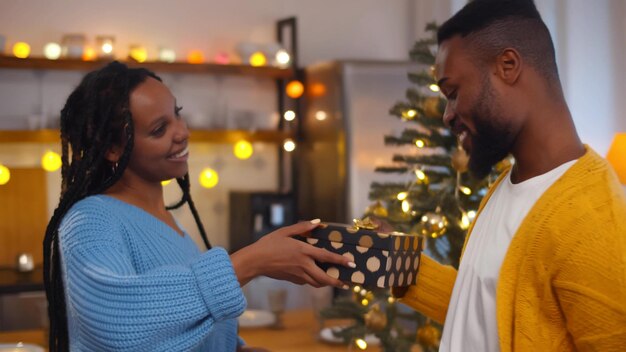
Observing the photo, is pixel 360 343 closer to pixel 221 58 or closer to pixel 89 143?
pixel 89 143

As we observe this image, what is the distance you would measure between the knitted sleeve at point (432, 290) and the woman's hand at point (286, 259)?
0.21 m

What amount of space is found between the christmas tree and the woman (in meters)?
1.11

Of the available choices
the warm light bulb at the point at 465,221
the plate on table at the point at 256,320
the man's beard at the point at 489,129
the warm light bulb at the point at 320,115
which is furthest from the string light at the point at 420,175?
the warm light bulb at the point at 320,115

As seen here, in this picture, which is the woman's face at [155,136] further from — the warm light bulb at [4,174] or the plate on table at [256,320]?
the warm light bulb at [4,174]

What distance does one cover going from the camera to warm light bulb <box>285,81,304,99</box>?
18.1 feet

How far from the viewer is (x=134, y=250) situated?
1599 millimetres

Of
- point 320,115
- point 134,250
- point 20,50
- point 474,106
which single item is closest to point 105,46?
point 20,50

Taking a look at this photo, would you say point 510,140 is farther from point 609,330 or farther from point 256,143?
point 256,143

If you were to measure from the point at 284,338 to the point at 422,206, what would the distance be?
0.66 metres

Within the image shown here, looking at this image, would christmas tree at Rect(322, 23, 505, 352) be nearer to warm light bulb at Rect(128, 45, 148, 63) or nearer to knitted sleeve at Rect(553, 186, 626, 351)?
knitted sleeve at Rect(553, 186, 626, 351)

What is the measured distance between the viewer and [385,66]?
16.8 feet

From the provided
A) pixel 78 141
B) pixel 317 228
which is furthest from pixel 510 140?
pixel 78 141

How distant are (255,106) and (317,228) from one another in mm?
4119

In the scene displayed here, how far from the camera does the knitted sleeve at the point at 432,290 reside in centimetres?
176
